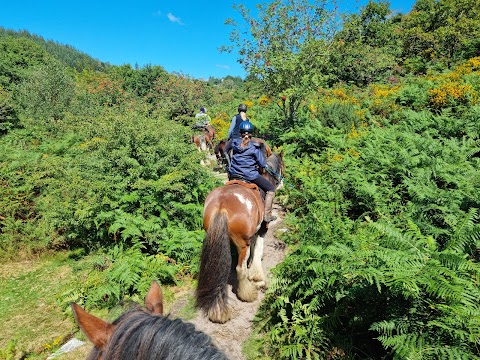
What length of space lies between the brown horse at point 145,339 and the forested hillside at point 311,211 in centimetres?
193

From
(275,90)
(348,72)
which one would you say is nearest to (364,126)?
(275,90)

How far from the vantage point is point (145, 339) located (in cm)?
156

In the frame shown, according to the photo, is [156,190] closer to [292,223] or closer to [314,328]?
[292,223]

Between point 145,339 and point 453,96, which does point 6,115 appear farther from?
point 453,96

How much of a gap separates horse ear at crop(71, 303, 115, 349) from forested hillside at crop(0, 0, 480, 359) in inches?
92.2

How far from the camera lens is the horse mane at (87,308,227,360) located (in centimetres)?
148

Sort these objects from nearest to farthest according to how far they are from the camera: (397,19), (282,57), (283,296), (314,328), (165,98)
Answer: (314,328) → (283,296) → (282,57) → (165,98) → (397,19)

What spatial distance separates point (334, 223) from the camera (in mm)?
5500

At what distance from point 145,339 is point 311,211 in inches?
222

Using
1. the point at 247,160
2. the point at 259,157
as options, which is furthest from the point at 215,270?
the point at 259,157

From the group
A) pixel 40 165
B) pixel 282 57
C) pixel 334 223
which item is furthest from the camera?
pixel 282 57

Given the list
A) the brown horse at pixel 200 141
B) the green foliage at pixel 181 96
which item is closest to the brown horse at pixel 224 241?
the brown horse at pixel 200 141

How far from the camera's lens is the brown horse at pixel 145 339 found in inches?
58.6

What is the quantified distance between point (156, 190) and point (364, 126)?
30.2 feet
